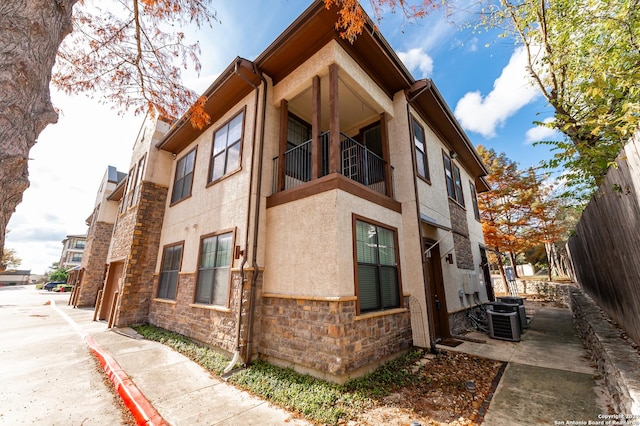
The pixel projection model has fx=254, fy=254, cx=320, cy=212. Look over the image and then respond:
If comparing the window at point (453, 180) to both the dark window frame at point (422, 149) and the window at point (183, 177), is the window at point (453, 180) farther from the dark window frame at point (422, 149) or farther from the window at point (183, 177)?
the window at point (183, 177)

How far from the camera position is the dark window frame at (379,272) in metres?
4.96

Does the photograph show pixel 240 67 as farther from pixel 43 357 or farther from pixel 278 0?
pixel 43 357

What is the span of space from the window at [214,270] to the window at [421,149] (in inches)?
233

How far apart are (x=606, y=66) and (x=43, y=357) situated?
14.0m

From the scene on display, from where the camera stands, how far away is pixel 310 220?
17.0ft

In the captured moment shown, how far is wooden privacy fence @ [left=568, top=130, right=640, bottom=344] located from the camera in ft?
10.1

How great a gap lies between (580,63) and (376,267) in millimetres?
6816

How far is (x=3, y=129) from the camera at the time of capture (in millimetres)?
1805

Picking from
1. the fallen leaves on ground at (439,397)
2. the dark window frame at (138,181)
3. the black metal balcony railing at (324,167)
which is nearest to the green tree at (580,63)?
the black metal balcony railing at (324,167)

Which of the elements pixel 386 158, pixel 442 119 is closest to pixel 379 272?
pixel 386 158

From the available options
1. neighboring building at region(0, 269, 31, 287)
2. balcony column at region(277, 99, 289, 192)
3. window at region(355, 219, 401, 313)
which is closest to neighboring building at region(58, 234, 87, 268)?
neighboring building at region(0, 269, 31, 287)

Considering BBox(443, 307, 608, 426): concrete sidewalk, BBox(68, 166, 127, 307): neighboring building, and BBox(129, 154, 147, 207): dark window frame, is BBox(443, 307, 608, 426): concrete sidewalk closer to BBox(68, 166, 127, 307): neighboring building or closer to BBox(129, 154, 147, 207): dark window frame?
BBox(129, 154, 147, 207): dark window frame

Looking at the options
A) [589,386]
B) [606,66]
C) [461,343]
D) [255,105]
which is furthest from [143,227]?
[606,66]

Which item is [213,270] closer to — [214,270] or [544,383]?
[214,270]
